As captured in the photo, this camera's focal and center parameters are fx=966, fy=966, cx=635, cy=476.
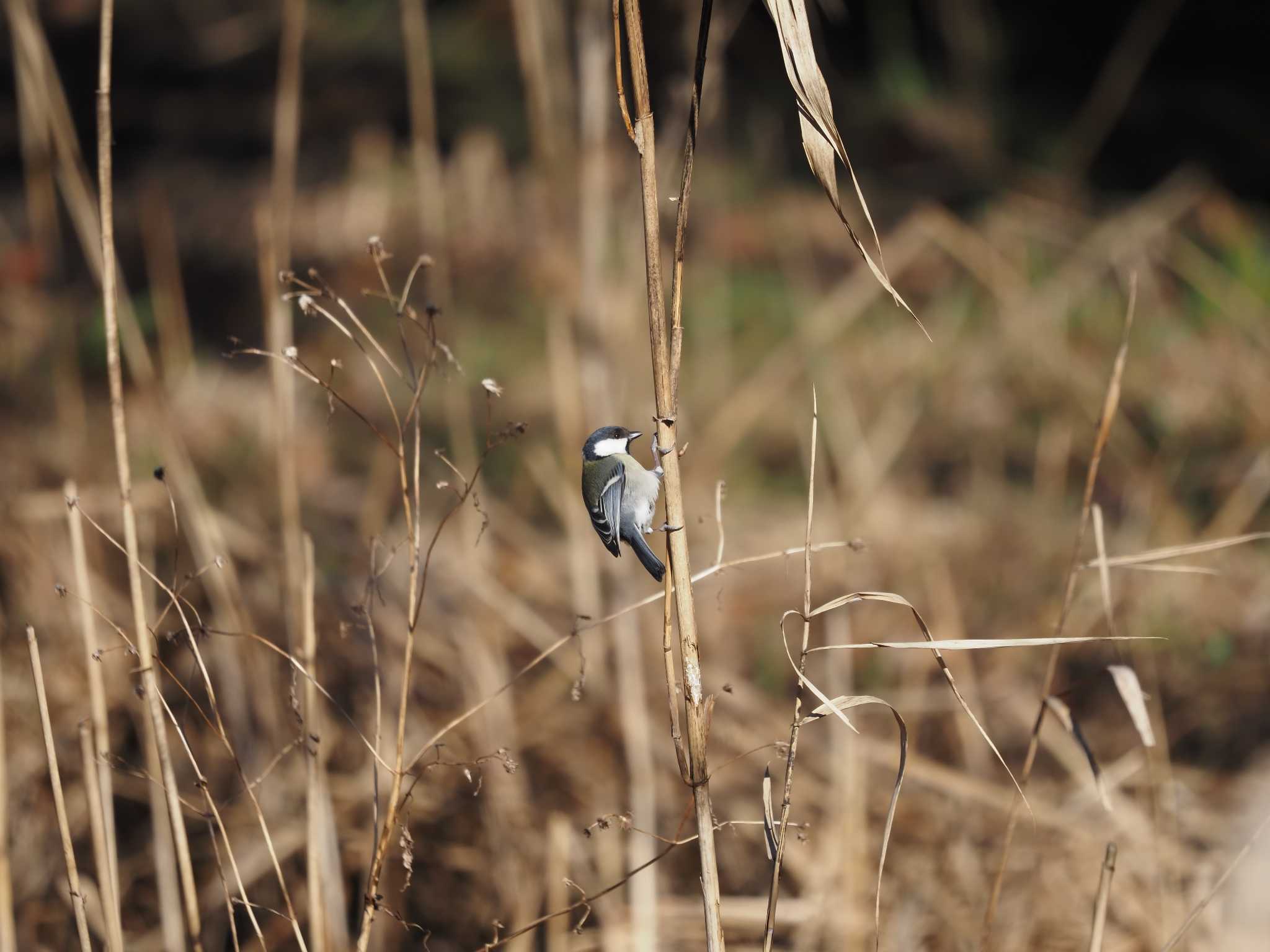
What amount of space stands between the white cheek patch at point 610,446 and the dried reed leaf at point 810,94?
18.6 inches

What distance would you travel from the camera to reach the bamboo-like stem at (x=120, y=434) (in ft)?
2.35

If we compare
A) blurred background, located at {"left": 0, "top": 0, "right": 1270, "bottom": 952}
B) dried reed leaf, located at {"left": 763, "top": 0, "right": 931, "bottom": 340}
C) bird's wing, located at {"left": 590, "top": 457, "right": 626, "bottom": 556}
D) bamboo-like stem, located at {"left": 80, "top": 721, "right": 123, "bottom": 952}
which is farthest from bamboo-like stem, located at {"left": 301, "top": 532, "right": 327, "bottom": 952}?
dried reed leaf, located at {"left": 763, "top": 0, "right": 931, "bottom": 340}

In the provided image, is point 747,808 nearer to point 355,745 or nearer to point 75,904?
point 355,745

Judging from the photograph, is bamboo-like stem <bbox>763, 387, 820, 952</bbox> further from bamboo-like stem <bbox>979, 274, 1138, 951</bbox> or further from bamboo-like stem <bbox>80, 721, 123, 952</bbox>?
bamboo-like stem <bbox>80, 721, 123, 952</bbox>

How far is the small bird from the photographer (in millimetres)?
926

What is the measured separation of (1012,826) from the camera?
86 centimetres

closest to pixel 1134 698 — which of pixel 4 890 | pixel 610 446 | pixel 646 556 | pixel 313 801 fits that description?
pixel 646 556

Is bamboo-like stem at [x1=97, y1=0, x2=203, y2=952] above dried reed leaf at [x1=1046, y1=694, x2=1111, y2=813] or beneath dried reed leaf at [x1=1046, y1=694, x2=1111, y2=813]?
above

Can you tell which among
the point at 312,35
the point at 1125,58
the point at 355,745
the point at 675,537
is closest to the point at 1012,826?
the point at 675,537

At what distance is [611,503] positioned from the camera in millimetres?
957

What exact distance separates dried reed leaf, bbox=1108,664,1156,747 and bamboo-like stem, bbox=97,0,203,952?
74 cm

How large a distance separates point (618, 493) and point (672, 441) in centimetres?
32

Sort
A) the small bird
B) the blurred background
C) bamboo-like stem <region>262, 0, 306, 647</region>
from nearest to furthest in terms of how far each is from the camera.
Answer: the small bird → bamboo-like stem <region>262, 0, 306, 647</region> → the blurred background

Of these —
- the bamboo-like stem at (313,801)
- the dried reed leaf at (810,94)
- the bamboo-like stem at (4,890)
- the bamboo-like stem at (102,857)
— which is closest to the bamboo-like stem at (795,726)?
the dried reed leaf at (810,94)
